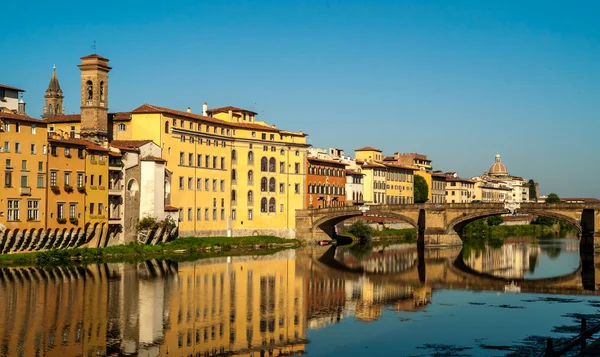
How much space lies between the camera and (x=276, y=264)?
242ft

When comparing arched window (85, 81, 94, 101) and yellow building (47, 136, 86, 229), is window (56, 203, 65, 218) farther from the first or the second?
arched window (85, 81, 94, 101)

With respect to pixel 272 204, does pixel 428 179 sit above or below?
above

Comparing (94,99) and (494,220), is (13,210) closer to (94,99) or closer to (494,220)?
(94,99)

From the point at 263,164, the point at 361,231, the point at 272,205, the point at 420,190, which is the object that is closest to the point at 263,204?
the point at 272,205

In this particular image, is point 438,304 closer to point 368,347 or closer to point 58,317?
point 368,347

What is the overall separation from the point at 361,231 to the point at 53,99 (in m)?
45.9

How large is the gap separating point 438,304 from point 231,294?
12159mm

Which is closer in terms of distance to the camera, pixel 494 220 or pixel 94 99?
pixel 94 99

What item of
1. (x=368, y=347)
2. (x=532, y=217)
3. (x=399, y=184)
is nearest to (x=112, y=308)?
(x=368, y=347)

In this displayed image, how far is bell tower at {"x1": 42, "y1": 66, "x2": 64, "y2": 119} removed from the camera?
12112 cm

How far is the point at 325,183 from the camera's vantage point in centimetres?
11469

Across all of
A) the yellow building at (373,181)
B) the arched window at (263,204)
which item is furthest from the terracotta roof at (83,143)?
the yellow building at (373,181)

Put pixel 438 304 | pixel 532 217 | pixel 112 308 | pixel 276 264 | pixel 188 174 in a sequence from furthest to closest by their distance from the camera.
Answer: pixel 532 217
pixel 188 174
pixel 276 264
pixel 438 304
pixel 112 308

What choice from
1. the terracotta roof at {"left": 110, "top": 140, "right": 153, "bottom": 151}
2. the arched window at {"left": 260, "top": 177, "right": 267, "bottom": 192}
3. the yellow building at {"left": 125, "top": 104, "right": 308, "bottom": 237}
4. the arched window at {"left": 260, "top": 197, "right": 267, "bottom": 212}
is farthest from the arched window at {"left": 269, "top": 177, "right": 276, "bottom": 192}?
the terracotta roof at {"left": 110, "top": 140, "right": 153, "bottom": 151}
